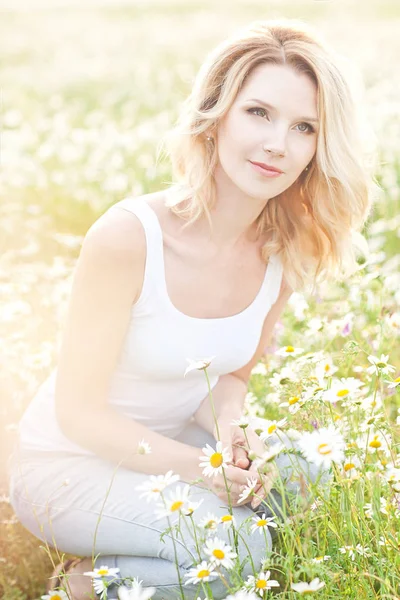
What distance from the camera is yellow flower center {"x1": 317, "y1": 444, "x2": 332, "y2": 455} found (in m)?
1.32

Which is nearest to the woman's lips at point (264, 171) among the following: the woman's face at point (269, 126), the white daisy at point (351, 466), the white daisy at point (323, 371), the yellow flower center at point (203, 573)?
the woman's face at point (269, 126)

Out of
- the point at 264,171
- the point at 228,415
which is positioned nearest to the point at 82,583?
the point at 228,415

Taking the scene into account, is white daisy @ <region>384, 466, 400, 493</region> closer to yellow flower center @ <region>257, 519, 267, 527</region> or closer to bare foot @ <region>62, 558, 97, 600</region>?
yellow flower center @ <region>257, 519, 267, 527</region>

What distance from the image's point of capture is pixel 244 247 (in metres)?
2.36

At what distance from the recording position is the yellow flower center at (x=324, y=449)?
1315mm

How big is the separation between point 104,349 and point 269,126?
682 mm

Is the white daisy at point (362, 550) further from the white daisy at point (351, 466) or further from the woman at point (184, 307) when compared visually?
the woman at point (184, 307)

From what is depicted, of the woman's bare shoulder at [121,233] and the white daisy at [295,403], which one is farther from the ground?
the woman's bare shoulder at [121,233]

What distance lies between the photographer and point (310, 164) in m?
2.28

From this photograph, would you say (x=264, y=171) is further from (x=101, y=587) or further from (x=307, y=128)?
(x=101, y=587)

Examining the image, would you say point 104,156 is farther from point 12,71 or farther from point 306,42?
point 12,71

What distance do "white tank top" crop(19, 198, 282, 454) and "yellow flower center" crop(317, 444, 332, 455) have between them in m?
0.85

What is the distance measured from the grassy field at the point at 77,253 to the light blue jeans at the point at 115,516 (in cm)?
14

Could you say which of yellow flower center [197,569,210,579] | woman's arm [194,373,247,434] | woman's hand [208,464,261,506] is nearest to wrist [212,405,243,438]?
woman's arm [194,373,247,434]
